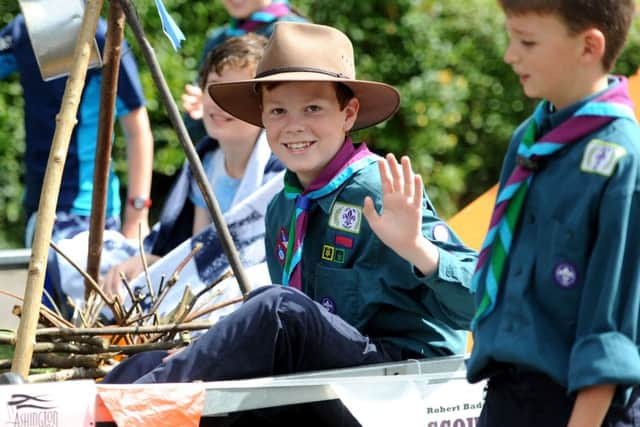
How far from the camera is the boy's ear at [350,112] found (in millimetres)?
3561

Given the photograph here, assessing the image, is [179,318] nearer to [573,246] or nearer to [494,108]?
[573,246]

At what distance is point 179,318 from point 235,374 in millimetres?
695

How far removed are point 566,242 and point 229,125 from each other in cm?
220

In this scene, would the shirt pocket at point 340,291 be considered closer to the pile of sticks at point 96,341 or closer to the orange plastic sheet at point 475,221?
the pile of sticks at point 96,341

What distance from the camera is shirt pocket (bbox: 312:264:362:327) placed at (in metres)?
3.26

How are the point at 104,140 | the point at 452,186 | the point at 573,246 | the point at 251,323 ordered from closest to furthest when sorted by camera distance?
the point at 573,246 → the point at 251,323 → the point at 104,140 → the point at 452,186

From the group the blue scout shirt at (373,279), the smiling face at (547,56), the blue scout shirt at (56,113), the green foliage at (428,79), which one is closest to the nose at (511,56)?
the smiling face at (547,56)

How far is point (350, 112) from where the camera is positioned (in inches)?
141

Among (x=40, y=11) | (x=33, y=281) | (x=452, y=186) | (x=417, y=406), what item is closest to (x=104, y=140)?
(x=40, y=11)

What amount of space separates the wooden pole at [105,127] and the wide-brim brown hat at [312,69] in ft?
0.95

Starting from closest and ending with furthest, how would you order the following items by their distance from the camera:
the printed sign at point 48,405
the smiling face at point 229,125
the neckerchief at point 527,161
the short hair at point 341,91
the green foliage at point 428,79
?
the neckerchief at point 527,161 → the printed sign at point 48,405 → the short hair at point 341,91 → the smiling face at point 229,125 → the green foliage at point 428,79

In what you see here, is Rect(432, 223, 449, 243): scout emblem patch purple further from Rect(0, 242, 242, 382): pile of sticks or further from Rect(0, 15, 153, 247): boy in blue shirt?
Rect(0, 15, 153, 247): boy in blue shirt

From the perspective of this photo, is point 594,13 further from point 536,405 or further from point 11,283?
point 11,283

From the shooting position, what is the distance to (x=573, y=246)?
7.58 ft
